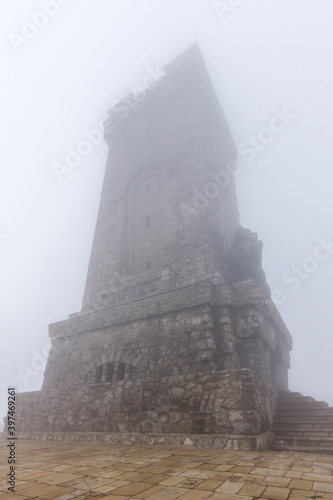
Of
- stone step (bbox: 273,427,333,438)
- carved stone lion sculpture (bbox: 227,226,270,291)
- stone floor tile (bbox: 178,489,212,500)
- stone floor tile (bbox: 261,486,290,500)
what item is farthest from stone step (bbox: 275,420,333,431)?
carved stone lion sculpture (bbox: 227,226,270,291)

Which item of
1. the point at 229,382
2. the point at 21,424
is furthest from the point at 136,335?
the point at 229,382

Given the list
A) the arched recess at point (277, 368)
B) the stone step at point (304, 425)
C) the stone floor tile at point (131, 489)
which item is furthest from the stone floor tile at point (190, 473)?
the arched recess at point (277, 368)

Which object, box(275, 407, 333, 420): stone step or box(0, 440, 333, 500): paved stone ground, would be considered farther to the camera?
box(275, 407, 333, 420): stone step

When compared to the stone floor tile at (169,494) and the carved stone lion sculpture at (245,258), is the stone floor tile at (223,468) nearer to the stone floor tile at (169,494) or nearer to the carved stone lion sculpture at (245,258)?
the stone floor tile at (169,494)

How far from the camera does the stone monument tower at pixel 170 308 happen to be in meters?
5.39

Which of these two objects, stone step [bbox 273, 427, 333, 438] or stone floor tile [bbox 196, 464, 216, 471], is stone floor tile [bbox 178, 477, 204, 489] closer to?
stone floor tile [bbox 196, 464, 216, 471]

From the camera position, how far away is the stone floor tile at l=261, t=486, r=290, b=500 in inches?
86.6

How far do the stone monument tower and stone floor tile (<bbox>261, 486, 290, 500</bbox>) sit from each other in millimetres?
2318

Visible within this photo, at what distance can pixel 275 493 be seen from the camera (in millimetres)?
2301

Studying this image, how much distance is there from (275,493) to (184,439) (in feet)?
9.79

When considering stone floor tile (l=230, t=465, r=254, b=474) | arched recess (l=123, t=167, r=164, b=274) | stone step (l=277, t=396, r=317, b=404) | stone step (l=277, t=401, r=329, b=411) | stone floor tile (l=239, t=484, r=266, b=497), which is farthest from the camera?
arched recess (l=123, t=167, r=164, b=274)

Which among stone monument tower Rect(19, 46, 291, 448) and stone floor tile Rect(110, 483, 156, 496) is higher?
stone monument tower Rect(19, 46, 291, 448)

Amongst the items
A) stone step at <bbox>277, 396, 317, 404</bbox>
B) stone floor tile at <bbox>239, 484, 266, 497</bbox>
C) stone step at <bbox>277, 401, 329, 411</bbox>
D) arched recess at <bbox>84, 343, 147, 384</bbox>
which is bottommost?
stone step at <bbox>277, 401, 329, 411</bbox>

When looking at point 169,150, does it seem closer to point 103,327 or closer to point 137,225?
point 137,225
